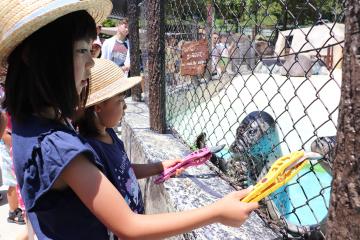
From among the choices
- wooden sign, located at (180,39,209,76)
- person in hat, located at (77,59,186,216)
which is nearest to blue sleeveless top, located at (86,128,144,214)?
person in hat, located at (77,59,186,216)

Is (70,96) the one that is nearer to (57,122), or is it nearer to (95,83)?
(57,122)

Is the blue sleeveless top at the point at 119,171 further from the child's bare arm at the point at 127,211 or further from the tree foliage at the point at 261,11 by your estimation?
the tree foliage at the point at 261,11

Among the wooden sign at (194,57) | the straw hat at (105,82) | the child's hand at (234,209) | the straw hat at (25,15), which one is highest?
the straw hat at (25,15)

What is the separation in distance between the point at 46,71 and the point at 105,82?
0.69m

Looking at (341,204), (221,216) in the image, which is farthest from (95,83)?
(341,204)

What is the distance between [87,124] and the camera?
5.75 ft

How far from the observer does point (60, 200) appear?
4.07ft

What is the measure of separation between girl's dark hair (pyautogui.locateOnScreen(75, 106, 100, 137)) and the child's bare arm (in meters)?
0.59

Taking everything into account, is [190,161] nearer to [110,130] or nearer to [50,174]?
[110,130]

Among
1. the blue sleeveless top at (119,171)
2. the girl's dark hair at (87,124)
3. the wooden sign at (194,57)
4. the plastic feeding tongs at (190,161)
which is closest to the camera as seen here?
the blue sleeveless top at (119,171)

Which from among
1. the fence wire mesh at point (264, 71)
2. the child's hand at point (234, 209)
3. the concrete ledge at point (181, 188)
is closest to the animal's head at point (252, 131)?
the fence wire mesh at point (264, 71)

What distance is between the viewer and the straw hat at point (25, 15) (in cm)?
118

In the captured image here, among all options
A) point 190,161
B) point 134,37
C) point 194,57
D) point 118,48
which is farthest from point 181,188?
point 118,48

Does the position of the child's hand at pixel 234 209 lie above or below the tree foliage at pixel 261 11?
below
